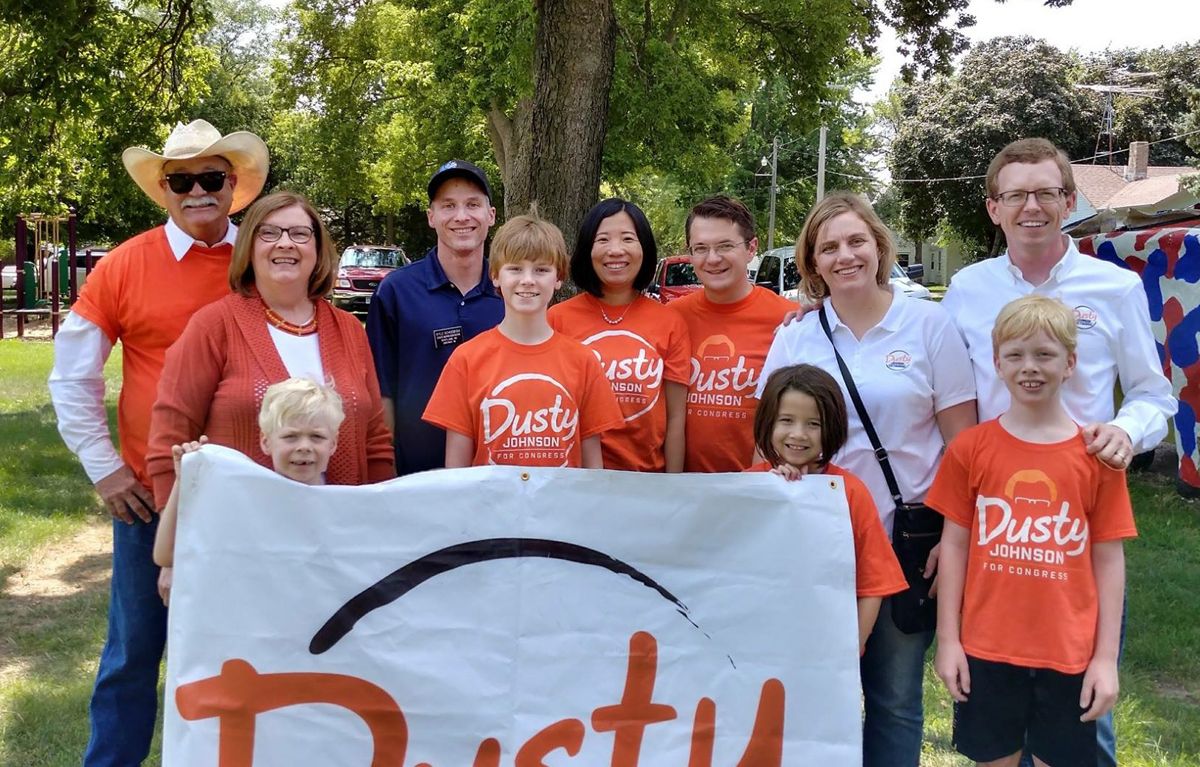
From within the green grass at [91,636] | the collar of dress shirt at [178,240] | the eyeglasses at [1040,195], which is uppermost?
the eyeglasses at [1040,195]

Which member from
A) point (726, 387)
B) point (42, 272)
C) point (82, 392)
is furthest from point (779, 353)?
point (42, 272)

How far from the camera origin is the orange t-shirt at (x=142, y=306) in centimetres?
307

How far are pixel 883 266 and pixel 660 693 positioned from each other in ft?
4.64

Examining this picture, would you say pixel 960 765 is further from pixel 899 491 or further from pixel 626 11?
pixel 626 11

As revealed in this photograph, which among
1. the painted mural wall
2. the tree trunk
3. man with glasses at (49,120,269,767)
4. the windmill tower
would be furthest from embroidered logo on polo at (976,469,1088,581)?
the windmill tower

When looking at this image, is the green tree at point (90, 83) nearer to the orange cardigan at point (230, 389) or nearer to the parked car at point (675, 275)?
the orange cardigan at point (230, 389)

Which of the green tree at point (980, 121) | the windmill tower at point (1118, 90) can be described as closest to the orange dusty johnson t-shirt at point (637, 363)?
the green tree at point (980, 121)

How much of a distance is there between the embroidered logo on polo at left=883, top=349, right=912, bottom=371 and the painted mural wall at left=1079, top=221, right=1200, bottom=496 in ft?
20.6

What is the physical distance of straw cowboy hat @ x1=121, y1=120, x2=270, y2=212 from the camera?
10.8 feet

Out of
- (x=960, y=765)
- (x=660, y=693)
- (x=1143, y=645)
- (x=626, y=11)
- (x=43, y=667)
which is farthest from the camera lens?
(x=626, y=11)

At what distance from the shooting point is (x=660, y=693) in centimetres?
283

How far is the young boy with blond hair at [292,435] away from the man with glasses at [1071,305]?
185cm

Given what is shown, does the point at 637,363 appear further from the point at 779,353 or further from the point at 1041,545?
the point at 1041,545

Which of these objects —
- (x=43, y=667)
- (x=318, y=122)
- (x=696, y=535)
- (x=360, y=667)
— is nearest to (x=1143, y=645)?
(x=696, y=535)
